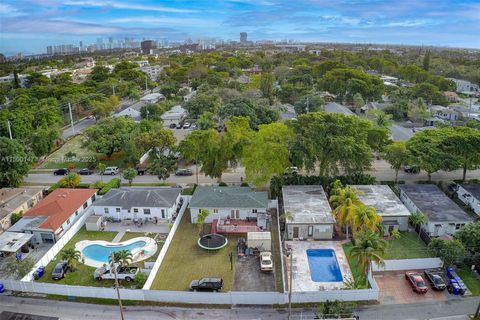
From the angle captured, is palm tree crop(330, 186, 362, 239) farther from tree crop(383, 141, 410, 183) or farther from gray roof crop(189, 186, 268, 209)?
tree crop(383, 141, 410, 183)

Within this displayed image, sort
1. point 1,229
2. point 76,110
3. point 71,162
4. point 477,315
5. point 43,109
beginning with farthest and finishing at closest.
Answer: point 76,110, point 43,109, point 71,162, point 1,229, point 477,315

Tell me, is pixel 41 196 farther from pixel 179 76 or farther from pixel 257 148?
pixel 179 76

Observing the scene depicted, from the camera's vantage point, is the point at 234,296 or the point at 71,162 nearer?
the point at 234,296

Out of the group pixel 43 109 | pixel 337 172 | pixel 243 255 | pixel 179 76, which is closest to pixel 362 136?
pixel 337 172

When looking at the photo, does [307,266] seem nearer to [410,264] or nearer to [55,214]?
[410,264]

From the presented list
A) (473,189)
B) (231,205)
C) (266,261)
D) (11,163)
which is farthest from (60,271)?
(473,189)
